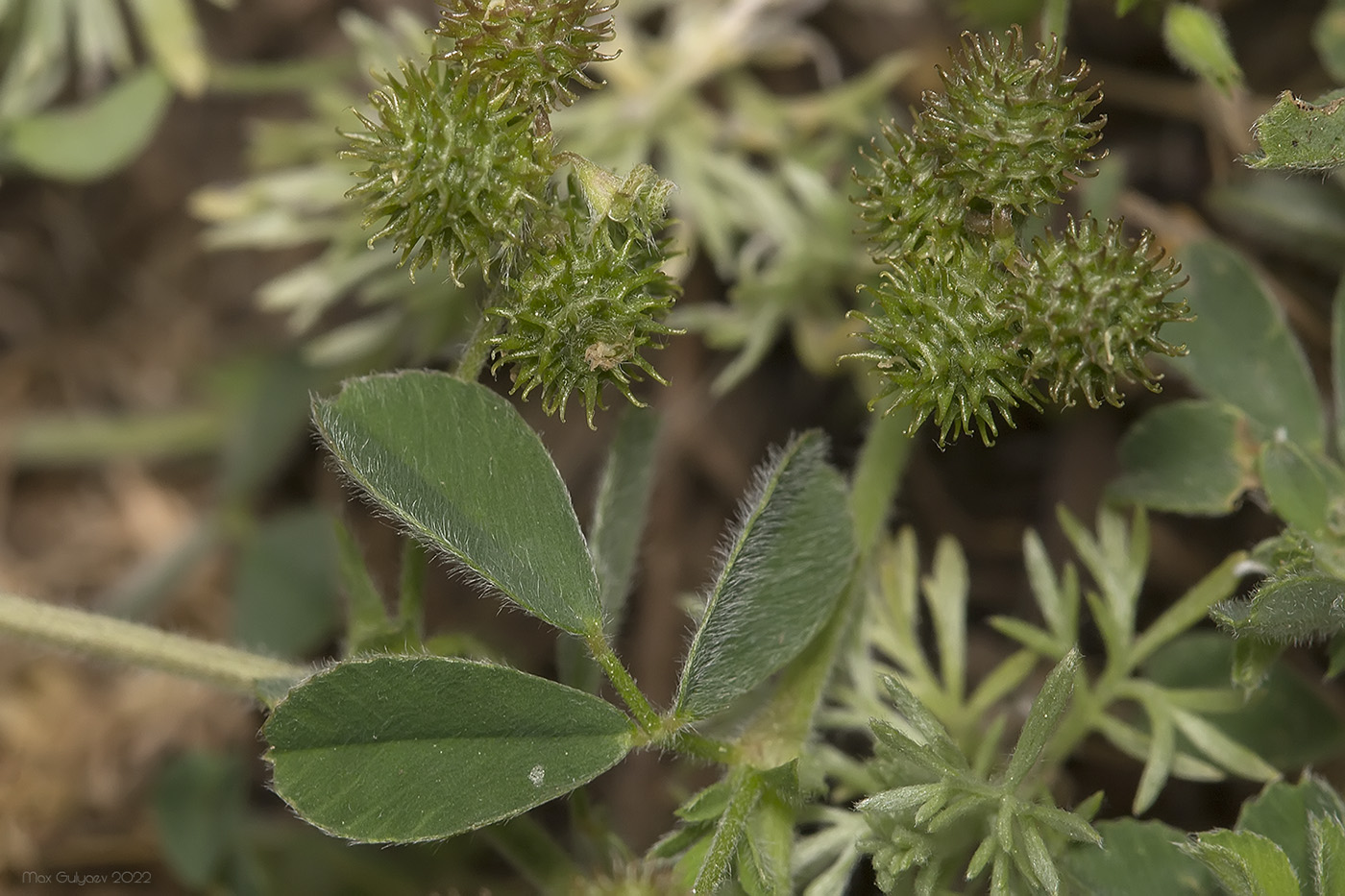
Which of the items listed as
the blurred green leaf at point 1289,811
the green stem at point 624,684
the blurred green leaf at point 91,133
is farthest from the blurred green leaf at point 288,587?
the blurred green leaf at point 1289,811

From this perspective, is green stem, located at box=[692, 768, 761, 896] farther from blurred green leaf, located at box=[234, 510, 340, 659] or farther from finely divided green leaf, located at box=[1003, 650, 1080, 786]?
blurred green leaf, located at box=[234, 510, 340, 659]

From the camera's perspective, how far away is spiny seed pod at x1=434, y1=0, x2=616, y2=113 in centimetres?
155

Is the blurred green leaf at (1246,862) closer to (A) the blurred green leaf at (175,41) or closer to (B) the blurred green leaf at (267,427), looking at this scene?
(A) the blurred green leaf at (175,41)

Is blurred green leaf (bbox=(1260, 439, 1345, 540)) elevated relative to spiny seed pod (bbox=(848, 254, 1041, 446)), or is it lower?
lower

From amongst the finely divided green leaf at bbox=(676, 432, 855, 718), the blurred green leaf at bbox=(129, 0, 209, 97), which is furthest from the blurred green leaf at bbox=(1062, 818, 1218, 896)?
the blurred green leaf at bbox=(129, 0, 209, 97)

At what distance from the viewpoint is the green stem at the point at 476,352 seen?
5.48 ft

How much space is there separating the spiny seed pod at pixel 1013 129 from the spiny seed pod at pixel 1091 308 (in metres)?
0.10

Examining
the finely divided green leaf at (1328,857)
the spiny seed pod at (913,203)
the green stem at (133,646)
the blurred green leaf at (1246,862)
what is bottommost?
the green stem at (133,646)

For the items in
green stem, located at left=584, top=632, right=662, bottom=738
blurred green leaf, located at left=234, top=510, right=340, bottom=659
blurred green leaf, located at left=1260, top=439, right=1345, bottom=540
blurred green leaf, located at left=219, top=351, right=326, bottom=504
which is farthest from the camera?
blurred green leaf, located at left=219, top=351, right=326, bottom=504

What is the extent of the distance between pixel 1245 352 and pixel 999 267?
78 centimetres

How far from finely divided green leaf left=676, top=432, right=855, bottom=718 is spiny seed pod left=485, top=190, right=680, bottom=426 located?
1.02ft

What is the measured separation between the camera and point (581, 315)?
1.52 m

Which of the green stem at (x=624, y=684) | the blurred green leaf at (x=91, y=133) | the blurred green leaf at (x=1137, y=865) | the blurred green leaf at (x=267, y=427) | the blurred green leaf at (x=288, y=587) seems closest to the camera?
the green stem at (x=624, y=684)

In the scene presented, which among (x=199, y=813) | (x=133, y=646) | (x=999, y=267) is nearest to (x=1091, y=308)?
(x=999, y=267)
